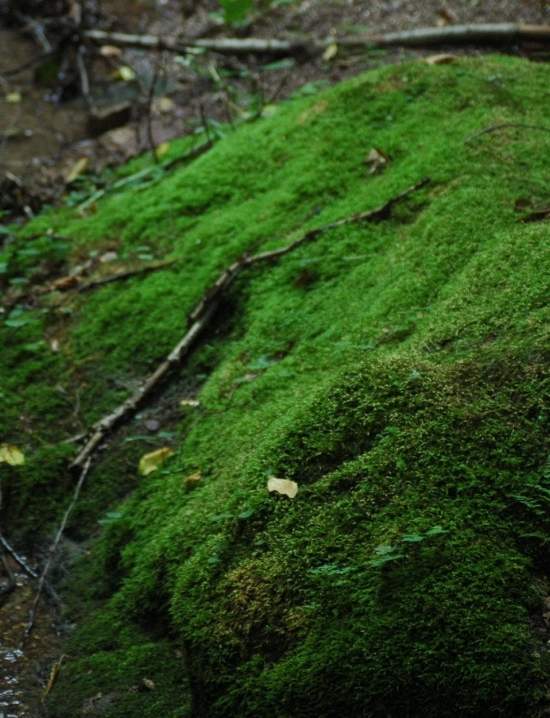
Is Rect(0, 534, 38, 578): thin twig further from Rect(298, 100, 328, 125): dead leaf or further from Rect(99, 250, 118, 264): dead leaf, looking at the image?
Rect(298, 100, 328, 125): dead leaf

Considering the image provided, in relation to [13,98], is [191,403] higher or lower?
lower

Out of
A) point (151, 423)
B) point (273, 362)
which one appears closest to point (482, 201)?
point (273, 362)

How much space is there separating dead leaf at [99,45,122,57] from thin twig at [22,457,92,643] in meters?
6.52

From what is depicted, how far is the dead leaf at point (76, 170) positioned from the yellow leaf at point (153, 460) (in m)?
3.96

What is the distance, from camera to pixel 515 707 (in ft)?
6.82

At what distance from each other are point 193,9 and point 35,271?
5554 millimetres

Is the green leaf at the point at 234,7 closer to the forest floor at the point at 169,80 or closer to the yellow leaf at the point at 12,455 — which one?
the forest floor at the point at 169,80

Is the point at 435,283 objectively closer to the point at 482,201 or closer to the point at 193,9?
the point at 482,201

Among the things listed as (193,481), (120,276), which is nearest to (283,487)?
(193,481)

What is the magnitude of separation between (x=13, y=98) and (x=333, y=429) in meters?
7.28

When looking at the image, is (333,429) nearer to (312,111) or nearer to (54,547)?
(54,547)

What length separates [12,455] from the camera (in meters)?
3.99

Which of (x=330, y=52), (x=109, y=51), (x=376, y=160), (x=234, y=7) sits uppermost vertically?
(x=234, y=7)

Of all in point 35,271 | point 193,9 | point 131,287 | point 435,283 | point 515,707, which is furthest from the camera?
point 193,9
